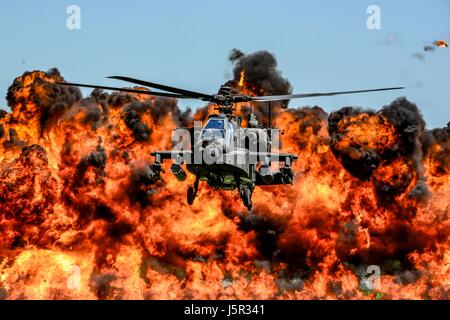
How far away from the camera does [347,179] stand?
75.1 meters

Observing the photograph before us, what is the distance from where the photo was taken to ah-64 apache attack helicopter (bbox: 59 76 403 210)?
48812mm

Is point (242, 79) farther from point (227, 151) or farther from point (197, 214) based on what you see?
point (227, 151)

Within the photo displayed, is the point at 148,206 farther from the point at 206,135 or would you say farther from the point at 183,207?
the point at 206,135

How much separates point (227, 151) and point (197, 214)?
1094 inches

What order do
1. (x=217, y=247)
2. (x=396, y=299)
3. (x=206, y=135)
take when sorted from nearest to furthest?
(x=206, y=135)
(x=396, y=299)
(x=217, y=247)

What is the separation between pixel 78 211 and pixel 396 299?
29530mm

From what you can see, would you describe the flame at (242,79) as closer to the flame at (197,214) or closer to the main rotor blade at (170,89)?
the flame at (197,214)

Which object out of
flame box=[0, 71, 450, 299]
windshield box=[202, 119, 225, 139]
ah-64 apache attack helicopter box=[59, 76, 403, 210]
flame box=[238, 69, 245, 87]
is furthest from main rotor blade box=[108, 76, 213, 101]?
flame box=[238, 69, 245, 87]

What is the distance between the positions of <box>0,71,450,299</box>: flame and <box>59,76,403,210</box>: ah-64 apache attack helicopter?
863 inches

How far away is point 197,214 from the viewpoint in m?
76.2

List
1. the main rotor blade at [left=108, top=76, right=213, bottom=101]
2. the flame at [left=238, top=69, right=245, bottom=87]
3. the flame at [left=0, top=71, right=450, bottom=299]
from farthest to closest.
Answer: the flame at [left=238, top=69, right=245, bottom=87], the flame at [left=0, top=71, right=450, bottom=299], the main rotor blade at [left=108, top=76, right=213, bottom=101]

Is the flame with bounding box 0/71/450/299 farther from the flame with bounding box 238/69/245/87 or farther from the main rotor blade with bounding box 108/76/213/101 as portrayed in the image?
the main rotor blade with bounding box 108/76/213/101

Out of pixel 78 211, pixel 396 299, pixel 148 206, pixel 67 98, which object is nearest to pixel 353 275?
pixel 396 299

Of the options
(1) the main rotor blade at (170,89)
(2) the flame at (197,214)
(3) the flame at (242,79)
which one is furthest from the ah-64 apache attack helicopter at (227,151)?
(3) the flame at (242,79)
